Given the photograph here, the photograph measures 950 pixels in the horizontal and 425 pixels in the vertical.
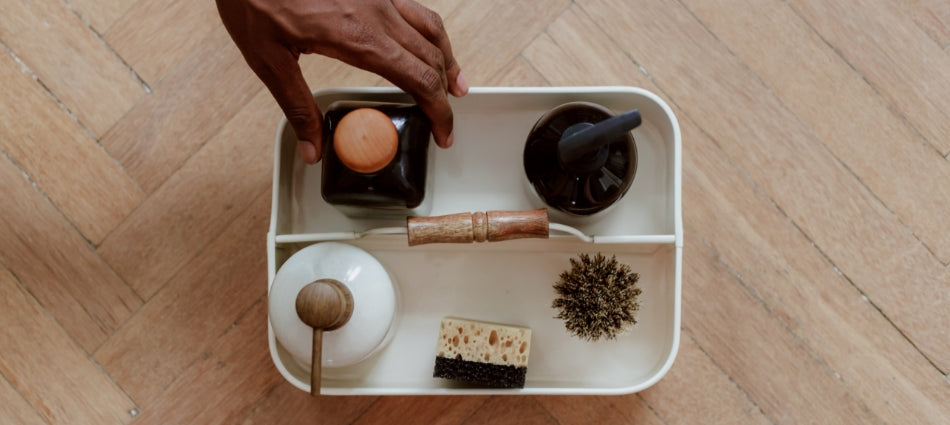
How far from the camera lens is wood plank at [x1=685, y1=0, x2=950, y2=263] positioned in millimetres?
782

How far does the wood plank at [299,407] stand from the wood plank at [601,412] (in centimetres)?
22

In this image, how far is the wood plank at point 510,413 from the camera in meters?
0.76

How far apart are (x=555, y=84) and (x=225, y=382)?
0.53 m

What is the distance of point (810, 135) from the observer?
785mm

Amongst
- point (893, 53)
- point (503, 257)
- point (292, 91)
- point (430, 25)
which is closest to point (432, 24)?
point (430, 25)

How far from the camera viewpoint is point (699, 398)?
2.50ft

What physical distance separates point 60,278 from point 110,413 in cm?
17

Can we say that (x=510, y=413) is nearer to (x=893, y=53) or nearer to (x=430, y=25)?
(x=430, y=25)

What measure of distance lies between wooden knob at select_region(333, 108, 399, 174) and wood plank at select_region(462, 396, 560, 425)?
14.7 inches

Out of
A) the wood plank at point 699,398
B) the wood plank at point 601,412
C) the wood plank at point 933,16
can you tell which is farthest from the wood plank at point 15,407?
the wood plank at point 933,16

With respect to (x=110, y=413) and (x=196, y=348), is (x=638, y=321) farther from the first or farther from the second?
(x=110, y=413)

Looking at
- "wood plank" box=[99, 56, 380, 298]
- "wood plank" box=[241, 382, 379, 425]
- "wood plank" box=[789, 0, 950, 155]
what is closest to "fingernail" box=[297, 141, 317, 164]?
"wood plank" box=[99, 56, 380, 298]

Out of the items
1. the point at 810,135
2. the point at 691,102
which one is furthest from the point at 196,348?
the point at 810,135

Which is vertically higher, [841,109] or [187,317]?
[841,109]
